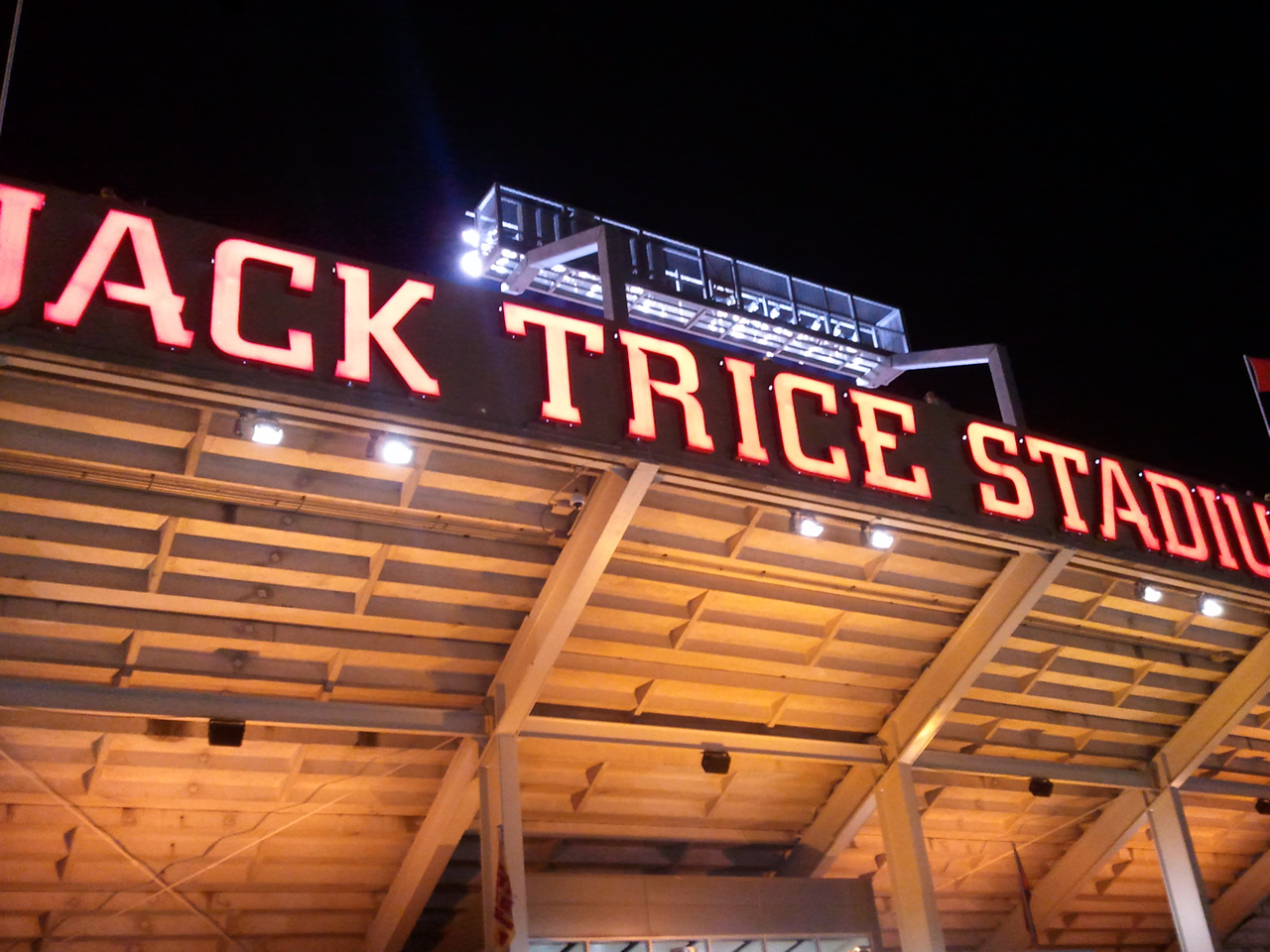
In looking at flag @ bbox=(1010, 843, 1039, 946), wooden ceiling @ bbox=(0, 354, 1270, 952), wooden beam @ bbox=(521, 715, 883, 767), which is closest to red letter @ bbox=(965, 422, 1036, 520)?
wooden ceiling @ bbox=(0, 354, 1270, 952)

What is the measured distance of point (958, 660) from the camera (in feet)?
43.4

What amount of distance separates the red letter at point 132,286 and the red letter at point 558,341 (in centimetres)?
263

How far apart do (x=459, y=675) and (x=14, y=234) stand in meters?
5.74

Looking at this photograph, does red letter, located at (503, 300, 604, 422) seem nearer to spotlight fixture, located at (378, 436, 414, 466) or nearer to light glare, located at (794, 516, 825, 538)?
spotlight fixture, located at (378, 436, 414, 466)

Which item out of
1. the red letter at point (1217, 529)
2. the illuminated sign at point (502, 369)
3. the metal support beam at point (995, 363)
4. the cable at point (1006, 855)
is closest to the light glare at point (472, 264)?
the metal support beam at point (995, 363)

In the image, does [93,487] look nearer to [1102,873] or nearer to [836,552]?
[836,552]

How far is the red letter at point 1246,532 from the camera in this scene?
1393cm

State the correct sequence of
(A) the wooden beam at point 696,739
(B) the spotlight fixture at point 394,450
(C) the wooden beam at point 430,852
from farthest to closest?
1. (C) the wooden beam at point 430,852
2. (A) the wooden beam at point 696,739
3. (B) the spotlight fixture at point 394,450

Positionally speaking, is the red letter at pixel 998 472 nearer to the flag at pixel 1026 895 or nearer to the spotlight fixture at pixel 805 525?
the spotlight fixture at pixel 805 525

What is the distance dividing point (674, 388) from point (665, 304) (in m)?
8.82

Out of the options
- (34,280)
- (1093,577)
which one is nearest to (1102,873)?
(1093,577)

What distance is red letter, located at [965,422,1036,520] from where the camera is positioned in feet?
39.1

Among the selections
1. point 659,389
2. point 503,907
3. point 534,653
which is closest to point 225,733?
point 534,653

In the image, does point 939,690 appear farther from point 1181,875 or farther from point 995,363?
point 1181,875
